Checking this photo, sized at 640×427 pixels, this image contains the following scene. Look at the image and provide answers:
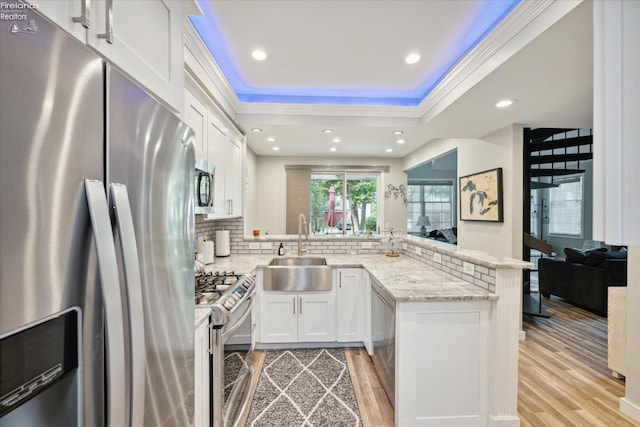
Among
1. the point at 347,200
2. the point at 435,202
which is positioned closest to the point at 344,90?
the point at 347,200

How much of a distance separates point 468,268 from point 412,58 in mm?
1709

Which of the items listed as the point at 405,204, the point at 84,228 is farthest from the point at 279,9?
the point at 405,204

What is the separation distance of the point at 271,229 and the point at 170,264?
17.5 feet

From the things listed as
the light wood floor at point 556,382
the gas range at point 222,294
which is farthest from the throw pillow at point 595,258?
the gas range at point 222,294

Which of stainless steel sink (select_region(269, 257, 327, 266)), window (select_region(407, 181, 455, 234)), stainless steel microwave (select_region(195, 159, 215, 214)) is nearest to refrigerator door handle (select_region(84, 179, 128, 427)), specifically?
stainless steel microwave (select_region(195, 159, 215, 214))

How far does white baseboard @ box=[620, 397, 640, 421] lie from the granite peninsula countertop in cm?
135

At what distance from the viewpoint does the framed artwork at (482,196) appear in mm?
3561

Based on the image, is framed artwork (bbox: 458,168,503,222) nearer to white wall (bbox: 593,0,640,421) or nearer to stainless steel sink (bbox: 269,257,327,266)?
stainless steel sink (bbox: 269,257,327,266)

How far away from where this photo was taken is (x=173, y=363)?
2.93 feet

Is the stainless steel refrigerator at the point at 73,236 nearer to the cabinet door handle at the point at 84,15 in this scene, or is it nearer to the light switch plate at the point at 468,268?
the cabinet door handle at the point at 84,15

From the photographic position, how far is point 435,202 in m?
8.57

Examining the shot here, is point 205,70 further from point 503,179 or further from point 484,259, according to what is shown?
point 503,179

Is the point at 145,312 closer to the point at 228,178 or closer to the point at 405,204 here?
the point at 228,178

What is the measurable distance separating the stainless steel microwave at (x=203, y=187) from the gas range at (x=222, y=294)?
491mm
